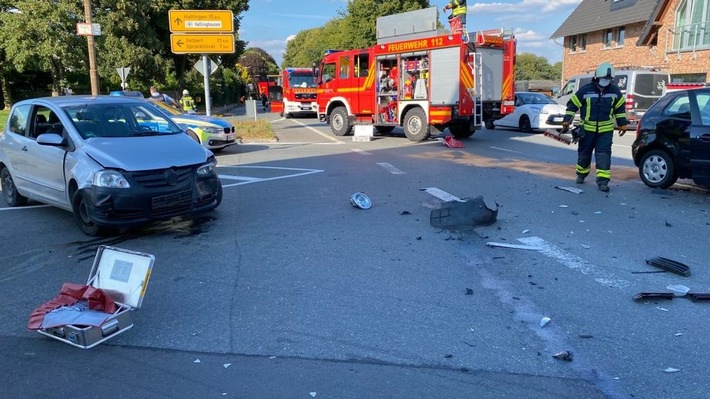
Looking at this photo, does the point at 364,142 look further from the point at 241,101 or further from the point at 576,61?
the point at 241,101

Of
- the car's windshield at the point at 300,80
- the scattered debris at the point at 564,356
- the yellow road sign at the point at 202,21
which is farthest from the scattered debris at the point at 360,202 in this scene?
the car's windshield at the point at 300,80

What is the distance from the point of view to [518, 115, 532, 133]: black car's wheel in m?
19.5

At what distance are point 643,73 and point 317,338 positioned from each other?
65.6 feet

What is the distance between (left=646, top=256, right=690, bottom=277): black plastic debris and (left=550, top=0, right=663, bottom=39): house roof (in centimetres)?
2913

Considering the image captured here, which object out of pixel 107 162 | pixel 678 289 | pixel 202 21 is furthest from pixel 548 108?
pixel 107 162

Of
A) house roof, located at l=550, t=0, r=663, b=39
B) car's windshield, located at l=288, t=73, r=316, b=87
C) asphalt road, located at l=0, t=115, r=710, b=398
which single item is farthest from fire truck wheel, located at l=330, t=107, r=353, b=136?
house roof, located at l=550, t=0, r=663, b=39

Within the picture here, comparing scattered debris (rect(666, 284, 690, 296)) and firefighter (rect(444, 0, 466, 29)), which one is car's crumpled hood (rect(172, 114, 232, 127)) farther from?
scattered debris (rect(666, 284, 690, 296))

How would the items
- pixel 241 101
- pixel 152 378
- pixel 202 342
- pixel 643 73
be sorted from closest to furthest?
1. pixel 152 378
2. pixel 202 342
3. pixel 643 73
4. pixel 241 101

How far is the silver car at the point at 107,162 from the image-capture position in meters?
6.13

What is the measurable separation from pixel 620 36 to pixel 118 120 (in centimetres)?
3423

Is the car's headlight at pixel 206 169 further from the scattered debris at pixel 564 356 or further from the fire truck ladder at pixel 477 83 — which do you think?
the fire truck ladder at pixel 477 83

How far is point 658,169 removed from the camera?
8883mm

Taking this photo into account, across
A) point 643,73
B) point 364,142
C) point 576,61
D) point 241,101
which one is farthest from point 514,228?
point 241,101

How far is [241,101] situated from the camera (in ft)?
203
